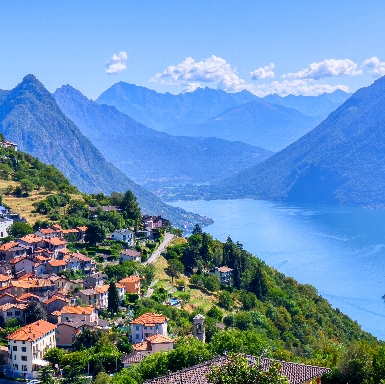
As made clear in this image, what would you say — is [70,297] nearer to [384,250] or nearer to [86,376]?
[86,376]

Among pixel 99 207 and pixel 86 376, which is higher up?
pixel 99 207

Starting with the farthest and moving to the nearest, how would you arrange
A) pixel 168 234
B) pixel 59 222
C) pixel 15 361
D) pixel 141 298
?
pixel 168 234
pixel 59 222
pixel 141 298
pixel 15 361

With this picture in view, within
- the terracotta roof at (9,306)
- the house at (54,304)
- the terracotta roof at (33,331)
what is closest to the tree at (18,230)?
the terracotta roof at (9,306)

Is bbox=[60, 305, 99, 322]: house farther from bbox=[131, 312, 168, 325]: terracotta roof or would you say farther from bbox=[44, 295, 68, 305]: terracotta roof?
bbox=[131, 312, 168, 325]: terracotta roof

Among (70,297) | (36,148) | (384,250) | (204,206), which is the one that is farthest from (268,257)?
(36,148)

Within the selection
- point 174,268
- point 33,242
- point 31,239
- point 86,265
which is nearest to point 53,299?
point 86,265

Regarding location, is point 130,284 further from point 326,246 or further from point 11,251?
point 326,246

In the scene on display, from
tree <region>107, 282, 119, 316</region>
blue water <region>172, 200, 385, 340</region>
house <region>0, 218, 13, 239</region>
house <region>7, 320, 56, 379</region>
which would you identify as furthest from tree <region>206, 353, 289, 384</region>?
blue water <region>172, 200, 385, 340</region>

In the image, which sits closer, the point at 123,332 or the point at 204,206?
the point at 123,332
